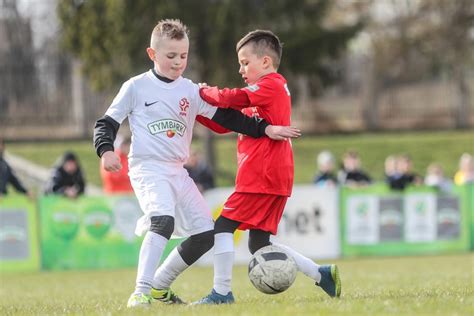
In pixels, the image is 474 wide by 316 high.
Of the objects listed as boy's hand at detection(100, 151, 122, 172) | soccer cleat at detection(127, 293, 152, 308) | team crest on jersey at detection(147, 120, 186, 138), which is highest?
team crest on jersey at detection(147, 120, 186, 138)

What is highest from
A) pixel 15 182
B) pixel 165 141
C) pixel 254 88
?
pixel 254 88

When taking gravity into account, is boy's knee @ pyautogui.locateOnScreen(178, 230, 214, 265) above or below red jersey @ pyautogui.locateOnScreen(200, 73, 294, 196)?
below

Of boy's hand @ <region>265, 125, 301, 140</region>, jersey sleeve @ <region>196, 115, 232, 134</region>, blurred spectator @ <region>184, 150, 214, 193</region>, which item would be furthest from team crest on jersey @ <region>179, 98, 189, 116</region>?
blurred spectator @ <region>184, 150, 214, 193</region>

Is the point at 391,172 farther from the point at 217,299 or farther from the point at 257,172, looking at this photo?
the point at 217,299

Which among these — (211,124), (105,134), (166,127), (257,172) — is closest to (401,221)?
(211,124)

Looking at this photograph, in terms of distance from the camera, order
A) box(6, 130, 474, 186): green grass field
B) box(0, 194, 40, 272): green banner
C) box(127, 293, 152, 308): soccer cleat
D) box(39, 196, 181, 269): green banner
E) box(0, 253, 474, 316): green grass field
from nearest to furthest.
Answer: box(0, 253, 474, 316): green grass field
box(127, 293, 152, 308): soccer cleat
box(0, 194, 40, 272): green banner
box(39, 196, 181, 269): green banner
box(6, 130, 474, 186): green grass field

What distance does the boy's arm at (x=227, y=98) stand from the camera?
736 cm

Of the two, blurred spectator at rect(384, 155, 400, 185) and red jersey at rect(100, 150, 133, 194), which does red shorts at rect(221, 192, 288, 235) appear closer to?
red jersey at rect(100, 150, 133, 194)

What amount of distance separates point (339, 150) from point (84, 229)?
53.7ft

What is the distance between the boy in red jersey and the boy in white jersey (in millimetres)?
130

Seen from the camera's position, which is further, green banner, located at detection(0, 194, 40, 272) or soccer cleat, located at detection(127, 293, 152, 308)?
green banner, located at detection(0, 194, 40, 272)

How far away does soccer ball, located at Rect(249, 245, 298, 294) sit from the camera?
7.14 metres

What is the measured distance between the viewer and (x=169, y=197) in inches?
286

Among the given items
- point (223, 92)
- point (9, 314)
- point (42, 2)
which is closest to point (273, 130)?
point (223, 92)
